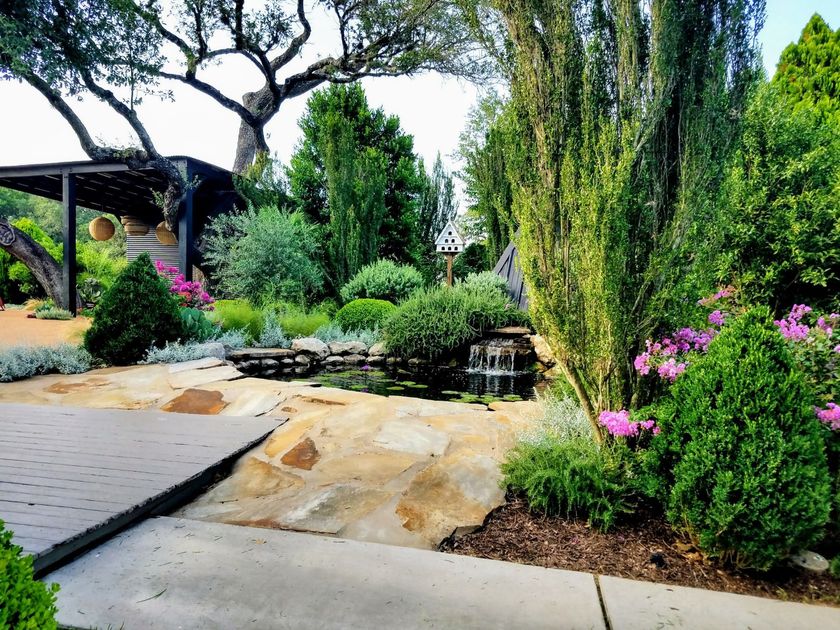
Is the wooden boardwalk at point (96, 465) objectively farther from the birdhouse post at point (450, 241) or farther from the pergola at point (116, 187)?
the pergola at point (116, 187)

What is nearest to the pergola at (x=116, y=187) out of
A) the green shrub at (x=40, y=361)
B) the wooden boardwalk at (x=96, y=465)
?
the green shrub at (x=40, y=361)

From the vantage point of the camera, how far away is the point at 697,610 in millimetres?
1708

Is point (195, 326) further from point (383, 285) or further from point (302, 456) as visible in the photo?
point (383, 285)

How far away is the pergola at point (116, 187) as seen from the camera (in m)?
11.0

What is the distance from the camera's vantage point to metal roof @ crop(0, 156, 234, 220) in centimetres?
1093

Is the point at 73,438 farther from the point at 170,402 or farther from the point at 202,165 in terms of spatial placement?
the point at 202,165

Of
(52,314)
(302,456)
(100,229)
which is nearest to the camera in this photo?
(302,456)

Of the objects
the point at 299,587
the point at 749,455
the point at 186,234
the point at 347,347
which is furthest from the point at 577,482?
the point at 186,234

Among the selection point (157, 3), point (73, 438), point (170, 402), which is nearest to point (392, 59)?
point (157, 3)

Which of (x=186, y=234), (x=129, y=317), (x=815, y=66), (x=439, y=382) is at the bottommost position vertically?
(x=439, y=382)

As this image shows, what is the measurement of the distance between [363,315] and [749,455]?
26.3ft

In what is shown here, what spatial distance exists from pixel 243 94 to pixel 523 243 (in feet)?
47.1

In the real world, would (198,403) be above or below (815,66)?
below

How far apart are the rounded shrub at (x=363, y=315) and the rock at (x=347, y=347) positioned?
3.17ft
